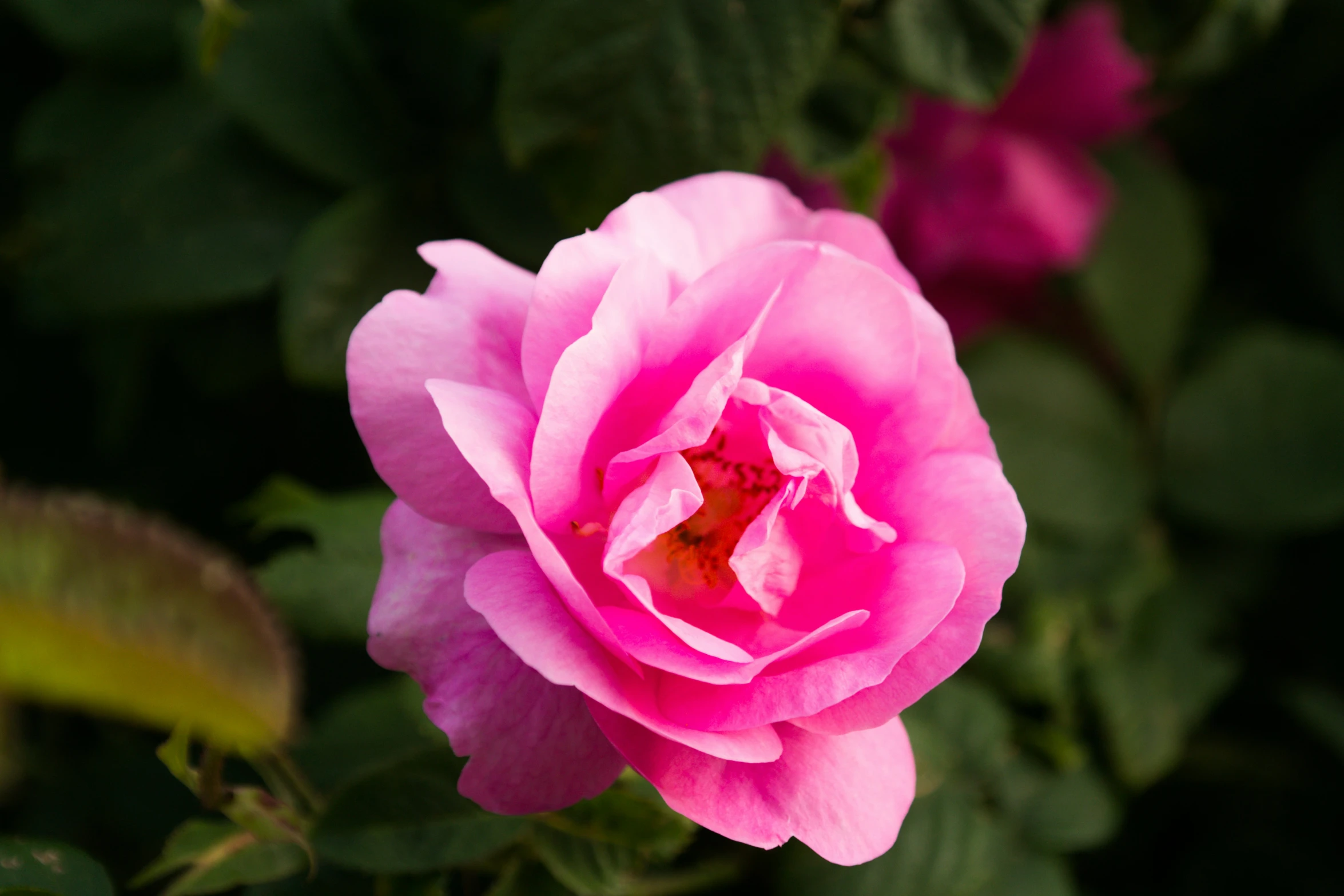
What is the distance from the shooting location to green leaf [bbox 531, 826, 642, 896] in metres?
0.50

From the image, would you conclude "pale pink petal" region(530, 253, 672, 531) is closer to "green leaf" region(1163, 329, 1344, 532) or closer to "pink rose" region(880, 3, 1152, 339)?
"pink rose" region(880, 3, 1152, 339)

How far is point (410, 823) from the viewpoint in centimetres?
51

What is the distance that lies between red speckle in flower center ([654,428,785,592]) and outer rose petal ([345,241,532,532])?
0.11 meters

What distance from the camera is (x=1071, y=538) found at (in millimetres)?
1006

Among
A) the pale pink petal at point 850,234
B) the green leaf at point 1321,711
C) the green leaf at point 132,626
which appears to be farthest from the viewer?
the green leaf at point 1321,711

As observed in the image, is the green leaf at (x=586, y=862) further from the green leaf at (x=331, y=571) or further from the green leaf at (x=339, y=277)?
the green leaf at (x=339, y=277)

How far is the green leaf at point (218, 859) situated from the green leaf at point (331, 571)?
0.12 m

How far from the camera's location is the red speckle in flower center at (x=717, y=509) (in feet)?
1.69

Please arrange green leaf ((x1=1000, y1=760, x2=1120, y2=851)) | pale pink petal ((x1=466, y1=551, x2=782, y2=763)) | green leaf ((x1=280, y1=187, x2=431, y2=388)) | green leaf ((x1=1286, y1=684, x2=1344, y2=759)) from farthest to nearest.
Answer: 1. green leaf ((x1=1286, y1=684, x2=1344, y2=759))
2. green leaf ((x1=1000, y1=760, x2=1120, y2=851))
3. green leaf ((x1=280, y1=187, x2=431, y2=388))
4. pale pink petal ((x1=466, y1=551, x2=782, y2=763))

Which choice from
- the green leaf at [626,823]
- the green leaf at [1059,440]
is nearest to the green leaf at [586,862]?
the green leaf at [626,823]

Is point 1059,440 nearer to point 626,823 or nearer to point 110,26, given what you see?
point 626,823

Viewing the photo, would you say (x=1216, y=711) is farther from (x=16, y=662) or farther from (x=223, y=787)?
(x=16, y=662)

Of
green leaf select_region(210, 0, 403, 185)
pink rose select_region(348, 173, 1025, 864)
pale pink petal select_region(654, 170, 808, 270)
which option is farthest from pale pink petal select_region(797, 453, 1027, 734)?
green leaf select_region(210, 0, 403, 185)

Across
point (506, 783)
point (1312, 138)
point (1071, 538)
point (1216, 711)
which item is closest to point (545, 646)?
point (506, 783)
